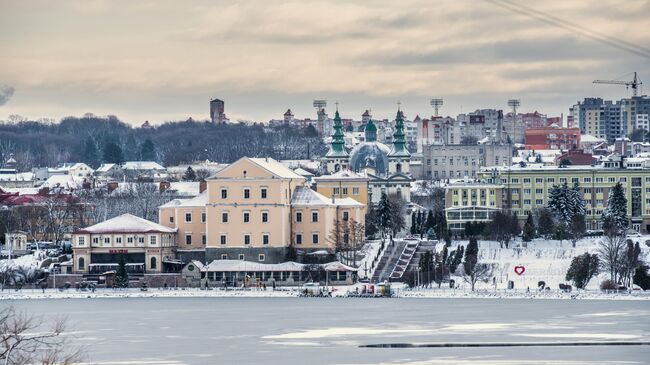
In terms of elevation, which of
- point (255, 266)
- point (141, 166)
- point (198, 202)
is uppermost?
point (141, 166)

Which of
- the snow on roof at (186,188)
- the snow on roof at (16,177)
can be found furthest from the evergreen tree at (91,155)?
the snow on roof at (186,188)

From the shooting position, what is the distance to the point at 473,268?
258 feet

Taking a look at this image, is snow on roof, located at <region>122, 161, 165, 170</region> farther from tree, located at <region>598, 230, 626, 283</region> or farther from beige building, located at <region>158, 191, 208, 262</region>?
tree, located at <region>598, 230, 626, 283</region>

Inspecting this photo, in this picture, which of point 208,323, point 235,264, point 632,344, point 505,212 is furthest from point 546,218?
point 632,344

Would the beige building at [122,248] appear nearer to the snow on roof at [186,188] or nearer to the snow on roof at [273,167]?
the snow on roof at [273,167]

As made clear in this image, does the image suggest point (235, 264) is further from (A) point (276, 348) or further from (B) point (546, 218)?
(A) point (276, 348)

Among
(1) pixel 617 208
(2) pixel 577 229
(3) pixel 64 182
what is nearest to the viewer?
(2) pixel 577 229

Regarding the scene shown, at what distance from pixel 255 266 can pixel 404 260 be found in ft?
21.4

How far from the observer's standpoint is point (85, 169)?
16038 centimetres

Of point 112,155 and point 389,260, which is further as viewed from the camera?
point 112,155

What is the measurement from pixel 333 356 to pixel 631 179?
2139 inches

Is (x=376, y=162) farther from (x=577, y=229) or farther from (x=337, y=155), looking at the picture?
(x=577, y=229)

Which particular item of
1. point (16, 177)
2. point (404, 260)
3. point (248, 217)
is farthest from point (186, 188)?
point (16, 177)

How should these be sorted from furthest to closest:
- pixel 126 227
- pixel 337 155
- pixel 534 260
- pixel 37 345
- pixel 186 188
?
pixel 337 155 → pixel 186 188 → pixel 126 227 → pixel 534 260 → pixel 37 345
